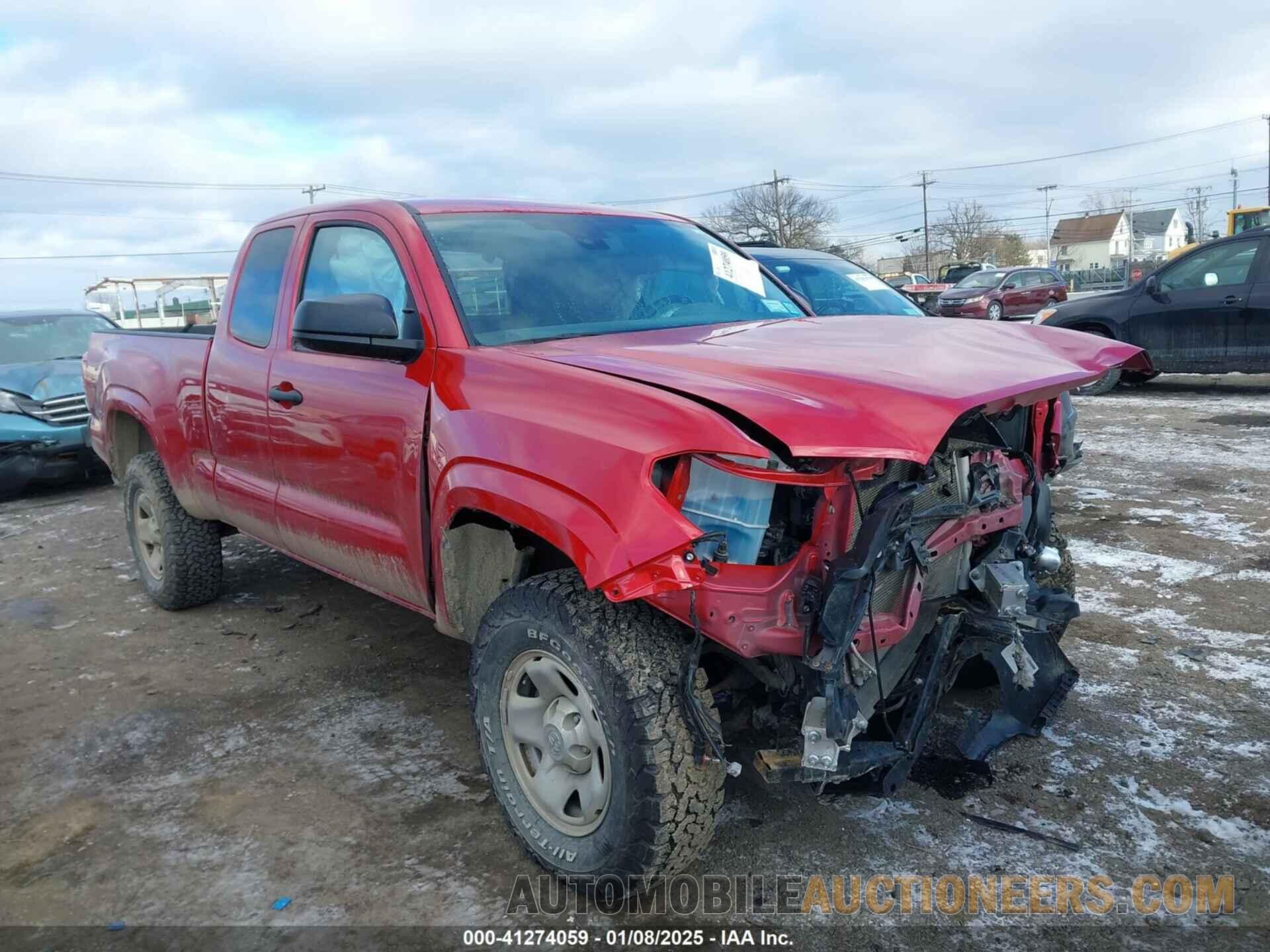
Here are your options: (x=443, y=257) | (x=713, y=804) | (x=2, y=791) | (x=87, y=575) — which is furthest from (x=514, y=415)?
(x=87, y=575)

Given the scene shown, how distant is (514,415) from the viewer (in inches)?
103

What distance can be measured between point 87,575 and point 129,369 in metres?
1.69

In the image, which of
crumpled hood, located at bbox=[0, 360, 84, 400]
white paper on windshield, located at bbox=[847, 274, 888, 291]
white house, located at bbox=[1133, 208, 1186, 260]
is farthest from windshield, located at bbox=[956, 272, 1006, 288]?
white house, located at bbox=[1133, 208, 1186, 260]

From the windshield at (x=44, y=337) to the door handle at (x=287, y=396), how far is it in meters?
6.87

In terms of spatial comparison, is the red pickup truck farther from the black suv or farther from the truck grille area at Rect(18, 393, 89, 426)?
the black suv

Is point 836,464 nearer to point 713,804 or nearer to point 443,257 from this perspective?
point 713,804

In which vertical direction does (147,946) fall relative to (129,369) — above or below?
below

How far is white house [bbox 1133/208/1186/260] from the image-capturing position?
94625mm

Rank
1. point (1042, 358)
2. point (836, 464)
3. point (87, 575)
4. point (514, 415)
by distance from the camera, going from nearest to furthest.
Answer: point (836, 464) < point (514, 415) < point (1042, 358) < point (87, 575)

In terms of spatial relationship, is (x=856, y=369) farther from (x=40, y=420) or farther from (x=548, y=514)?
(x=40, y=420)

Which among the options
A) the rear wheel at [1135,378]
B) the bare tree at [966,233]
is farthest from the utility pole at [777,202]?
the rear wheel at [1135,378]

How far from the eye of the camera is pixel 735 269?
158 inches

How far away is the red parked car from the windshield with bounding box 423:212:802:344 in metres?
21.0

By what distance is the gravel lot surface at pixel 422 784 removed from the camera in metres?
2.60
